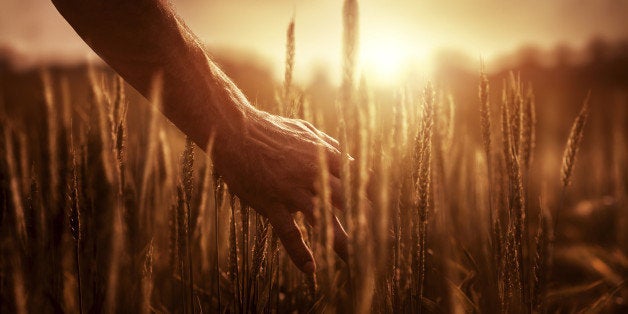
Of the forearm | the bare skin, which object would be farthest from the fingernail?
the forearm

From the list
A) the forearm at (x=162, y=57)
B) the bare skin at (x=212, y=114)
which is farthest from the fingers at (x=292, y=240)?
the forearm at (x=162, y=57)

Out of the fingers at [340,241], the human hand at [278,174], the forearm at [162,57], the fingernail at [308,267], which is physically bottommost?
the fingernail at [308,267]

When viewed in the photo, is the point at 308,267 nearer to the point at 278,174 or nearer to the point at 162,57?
the point at 278,174

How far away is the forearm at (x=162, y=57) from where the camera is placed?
4.84ft

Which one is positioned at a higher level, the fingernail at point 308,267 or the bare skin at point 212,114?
the bare skin at point 212,114

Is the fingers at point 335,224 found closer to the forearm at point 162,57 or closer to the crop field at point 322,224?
the crop field at point 322,224

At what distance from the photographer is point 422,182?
50.6 inches

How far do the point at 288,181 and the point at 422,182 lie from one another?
50cm

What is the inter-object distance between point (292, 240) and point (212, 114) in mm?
474

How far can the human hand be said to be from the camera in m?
1.54

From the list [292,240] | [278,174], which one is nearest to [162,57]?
[278,174]

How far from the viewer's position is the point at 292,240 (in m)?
1.52

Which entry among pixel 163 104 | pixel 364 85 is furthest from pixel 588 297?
→ pixel 163 104

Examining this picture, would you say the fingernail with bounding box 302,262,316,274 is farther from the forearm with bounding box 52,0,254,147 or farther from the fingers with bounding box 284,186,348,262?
the forearm with bounding box 52,0,254,147
